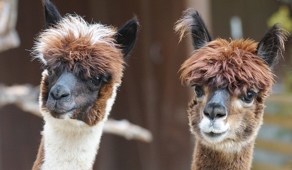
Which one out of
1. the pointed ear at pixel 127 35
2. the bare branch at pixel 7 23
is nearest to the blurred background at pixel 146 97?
the bare branch at pixel 7 23

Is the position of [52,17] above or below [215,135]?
above

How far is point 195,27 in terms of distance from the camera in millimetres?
3791

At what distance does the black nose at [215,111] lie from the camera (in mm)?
3340

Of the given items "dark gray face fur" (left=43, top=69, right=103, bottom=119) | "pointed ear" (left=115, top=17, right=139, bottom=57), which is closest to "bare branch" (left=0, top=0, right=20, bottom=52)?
"pointed ear" (left=115, top=17, right=139, bottom=57)

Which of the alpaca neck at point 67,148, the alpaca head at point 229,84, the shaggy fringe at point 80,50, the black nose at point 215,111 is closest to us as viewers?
the black nose at point 215,111

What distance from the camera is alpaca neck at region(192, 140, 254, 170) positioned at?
12.0ft

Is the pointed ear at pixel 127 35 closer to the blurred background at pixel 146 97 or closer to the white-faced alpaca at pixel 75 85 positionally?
the white-faced alpaca at pixel 75 85

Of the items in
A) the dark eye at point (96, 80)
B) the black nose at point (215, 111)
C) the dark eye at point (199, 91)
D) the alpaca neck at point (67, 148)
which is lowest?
the alpaca neck at point (67, 148)

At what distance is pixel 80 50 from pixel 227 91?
964 millimetres

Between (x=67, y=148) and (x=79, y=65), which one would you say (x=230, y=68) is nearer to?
(x=79, y=65)

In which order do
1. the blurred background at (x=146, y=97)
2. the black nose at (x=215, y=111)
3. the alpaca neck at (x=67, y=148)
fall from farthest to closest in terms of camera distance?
1. the blurred background at (x=146, y=97)
2. the alpaca neck at (x=67, y=148)
3. the black nose at (x=215, y=111)

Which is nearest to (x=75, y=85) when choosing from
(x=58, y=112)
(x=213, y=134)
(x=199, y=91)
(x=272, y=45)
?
(x=58, y=112)

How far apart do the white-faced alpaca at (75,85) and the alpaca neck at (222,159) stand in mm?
697

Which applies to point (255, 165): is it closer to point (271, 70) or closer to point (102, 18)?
point (102, 18)
